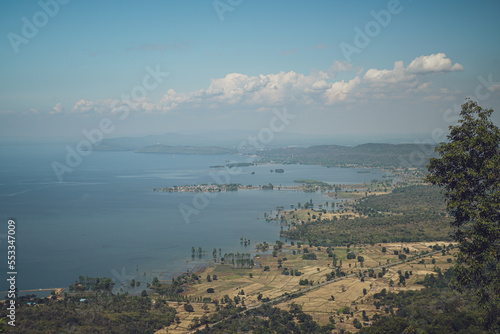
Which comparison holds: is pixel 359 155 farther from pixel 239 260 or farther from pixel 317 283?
pixel 317 283

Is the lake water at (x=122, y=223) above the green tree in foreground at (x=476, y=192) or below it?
below

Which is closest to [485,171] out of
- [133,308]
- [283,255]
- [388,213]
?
[133,308]

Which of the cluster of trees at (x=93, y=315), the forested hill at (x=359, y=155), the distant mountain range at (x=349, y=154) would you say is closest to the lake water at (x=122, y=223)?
the cluster of trees at (x=93, y=315)

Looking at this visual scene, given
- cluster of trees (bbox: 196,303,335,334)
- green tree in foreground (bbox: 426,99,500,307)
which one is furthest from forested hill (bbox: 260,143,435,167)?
green tree in foreground (bbox: 426,99,500,307)

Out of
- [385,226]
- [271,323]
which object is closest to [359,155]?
[385,226]

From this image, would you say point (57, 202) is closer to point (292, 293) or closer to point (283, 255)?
point (283, 255)

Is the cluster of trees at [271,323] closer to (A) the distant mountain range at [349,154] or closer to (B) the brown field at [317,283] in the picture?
(B) the brown field at [317,283]

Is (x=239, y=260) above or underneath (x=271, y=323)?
above
